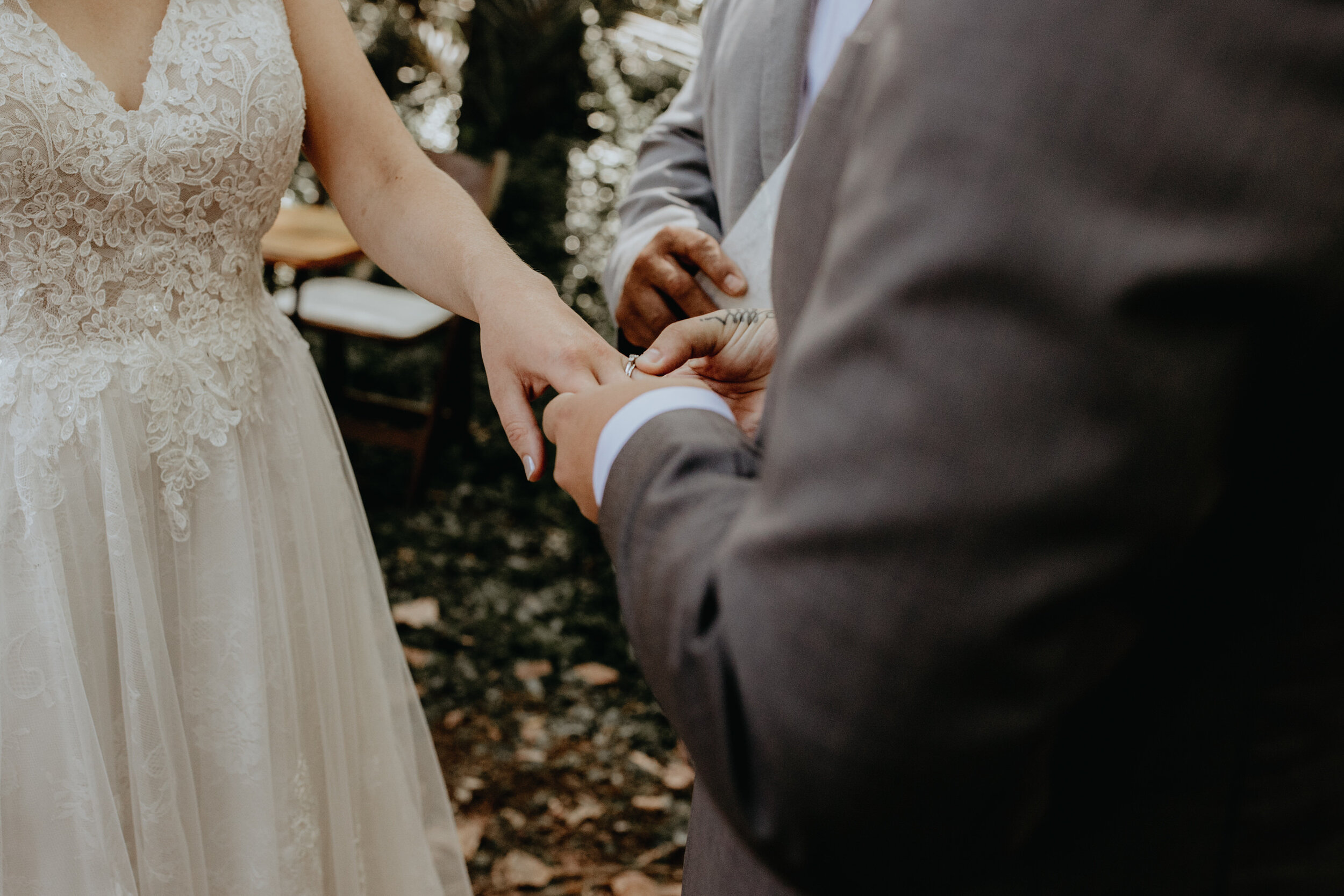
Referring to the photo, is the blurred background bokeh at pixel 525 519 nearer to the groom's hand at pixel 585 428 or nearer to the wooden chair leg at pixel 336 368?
the wooden chair leg at pixel 336 368

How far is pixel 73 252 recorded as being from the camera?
1.38m

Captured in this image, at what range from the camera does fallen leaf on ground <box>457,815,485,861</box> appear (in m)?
2.62

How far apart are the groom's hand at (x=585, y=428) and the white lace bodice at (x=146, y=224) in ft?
2.78

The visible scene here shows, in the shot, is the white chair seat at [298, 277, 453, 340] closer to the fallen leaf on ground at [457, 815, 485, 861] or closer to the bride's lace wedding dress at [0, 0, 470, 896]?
the fallen leaf on ground at [457, 815, 485, 861]

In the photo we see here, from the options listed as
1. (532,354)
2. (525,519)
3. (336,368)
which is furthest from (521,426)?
(336,368)

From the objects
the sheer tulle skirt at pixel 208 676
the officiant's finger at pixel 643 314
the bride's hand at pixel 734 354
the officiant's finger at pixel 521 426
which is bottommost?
the sheer tulle skirt at pixel 208 676

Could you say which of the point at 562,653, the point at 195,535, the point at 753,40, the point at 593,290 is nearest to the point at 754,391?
the point at 753,40

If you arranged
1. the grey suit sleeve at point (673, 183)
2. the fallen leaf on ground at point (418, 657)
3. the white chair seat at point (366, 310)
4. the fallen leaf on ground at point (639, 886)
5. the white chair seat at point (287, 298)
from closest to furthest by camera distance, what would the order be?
the grey suit sleeve at point (673, 183) → the fallen leaf on ground at point (639, 886) → the fallen leaf on ground at point (418, 657) → the white chair seat at point (366, 310) → the white chair seat at point (287, 298)

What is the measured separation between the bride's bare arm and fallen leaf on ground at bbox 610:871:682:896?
5.46ft

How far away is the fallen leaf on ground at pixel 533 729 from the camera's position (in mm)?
3090

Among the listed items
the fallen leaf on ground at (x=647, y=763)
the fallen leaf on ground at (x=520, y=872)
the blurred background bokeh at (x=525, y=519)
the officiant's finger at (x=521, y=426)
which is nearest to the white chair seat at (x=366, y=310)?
the blurred background bokeh at (x=525, y=519)

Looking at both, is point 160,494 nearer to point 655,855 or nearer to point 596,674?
point 655,855

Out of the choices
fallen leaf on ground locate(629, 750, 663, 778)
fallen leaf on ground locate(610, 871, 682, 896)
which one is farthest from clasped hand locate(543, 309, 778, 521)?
fallen leaf on ground locate(629, 750, 663, 778)

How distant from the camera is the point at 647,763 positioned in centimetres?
303
